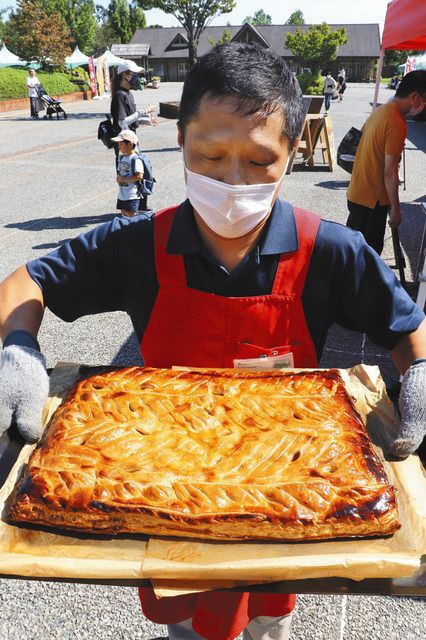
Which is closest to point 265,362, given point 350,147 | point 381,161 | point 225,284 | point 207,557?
point 225,284

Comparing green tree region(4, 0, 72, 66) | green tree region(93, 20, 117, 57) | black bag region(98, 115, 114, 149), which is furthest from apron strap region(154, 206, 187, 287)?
green tree region(93, 20, 117, 57)

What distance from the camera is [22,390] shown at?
1.66 m

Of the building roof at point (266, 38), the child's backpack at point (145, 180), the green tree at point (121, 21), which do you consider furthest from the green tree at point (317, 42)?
the child's backpack at point (145, 180)

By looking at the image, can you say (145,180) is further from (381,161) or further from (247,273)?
(247,273)

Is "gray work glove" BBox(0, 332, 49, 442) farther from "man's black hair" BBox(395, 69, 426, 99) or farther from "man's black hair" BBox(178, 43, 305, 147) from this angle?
"man's black hair" BBox(395, 69, 426, 99)

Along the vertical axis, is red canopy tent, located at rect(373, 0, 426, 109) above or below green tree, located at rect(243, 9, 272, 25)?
below

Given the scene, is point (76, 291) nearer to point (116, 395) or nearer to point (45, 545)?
point (116, 395)

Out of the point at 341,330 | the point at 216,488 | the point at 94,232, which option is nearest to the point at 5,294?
the point at 94,232

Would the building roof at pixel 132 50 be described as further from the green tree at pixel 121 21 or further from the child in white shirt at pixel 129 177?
the child in white shirt at pixel 129 177

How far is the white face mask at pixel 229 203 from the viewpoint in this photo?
167cm

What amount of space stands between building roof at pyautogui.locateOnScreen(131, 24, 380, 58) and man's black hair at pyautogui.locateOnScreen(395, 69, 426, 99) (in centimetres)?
8153

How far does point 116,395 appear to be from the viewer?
6.15ft

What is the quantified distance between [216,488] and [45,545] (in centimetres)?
51

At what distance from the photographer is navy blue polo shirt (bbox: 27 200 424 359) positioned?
184 centimetres
